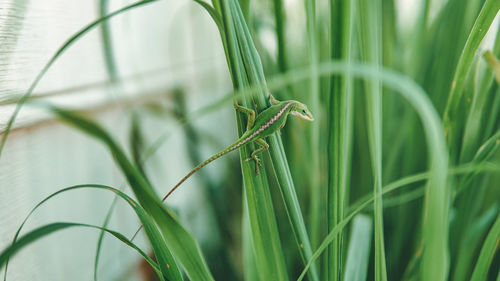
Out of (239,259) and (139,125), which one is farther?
(239,259)

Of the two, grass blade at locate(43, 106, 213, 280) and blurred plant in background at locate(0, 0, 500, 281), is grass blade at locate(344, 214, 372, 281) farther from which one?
grass blade at locate(43, 106, 213, 280)

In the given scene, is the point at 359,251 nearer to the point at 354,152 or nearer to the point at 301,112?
the point at 301,112

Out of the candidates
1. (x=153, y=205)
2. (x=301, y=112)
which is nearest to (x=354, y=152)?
(x=301, y=112)

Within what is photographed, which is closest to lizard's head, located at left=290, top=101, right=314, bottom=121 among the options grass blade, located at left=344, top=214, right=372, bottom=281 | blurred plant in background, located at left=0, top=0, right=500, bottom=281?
blurred plant in background, located at left=0, top=0, right=500, bottom=281

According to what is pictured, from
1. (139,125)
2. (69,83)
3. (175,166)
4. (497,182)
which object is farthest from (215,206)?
(497,182)

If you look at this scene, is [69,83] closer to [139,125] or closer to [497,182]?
[139,125]

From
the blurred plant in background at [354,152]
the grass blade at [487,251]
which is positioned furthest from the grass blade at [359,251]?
the grass blade at [487,251]
